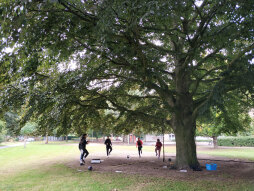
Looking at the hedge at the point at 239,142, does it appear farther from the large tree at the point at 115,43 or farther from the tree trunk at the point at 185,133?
the large tree at the point at 115,43

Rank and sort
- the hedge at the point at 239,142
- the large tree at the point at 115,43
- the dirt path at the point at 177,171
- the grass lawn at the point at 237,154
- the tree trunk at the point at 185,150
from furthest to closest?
the hedge at the point at 239,142 → the grass lawn at the point at 237,154 → the tree trunk at the point at 185,150 → the dirt path at the point at 177,171 → the large tree at the point at 115,43

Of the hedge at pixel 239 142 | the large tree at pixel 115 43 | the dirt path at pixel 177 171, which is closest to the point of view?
the large tree at pixel 115 43

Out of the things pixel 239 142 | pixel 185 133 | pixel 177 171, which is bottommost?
pixel 239 142

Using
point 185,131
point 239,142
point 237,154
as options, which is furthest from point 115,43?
point 239,142

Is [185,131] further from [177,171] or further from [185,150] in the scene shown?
[177,171]

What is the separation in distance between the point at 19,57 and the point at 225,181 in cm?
843

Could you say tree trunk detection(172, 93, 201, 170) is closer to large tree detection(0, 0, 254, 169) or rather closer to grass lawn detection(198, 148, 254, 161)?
large tree detection(0, 0, 254, 169)

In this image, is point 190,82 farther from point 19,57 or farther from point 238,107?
point 19,57

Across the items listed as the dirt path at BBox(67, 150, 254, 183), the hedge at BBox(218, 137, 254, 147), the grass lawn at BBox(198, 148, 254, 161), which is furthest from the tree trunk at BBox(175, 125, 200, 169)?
the hedge at BBox(218, 137, 254, 147)

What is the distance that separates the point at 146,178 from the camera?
8.62 m

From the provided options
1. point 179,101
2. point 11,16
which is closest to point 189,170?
point 179,101

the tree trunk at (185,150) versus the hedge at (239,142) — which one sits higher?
the tree trunk at (185,150)

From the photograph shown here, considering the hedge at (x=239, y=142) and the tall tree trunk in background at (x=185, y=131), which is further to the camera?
the hedge at (x=239, y=142)

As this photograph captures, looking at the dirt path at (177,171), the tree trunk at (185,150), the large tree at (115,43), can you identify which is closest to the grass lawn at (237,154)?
the dirt path at (177,171)
